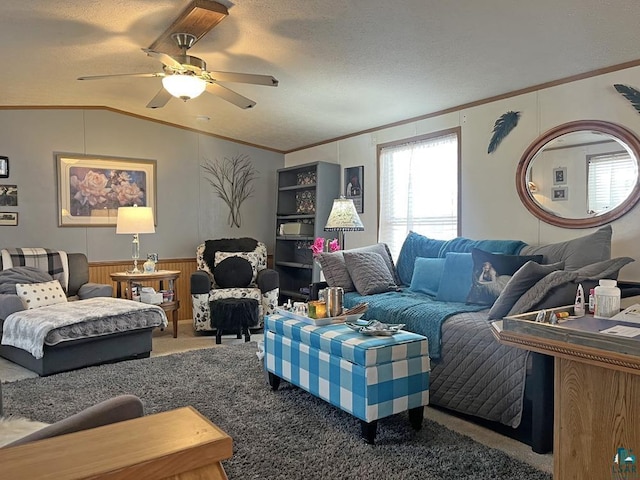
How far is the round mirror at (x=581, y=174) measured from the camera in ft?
10.7

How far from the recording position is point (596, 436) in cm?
145

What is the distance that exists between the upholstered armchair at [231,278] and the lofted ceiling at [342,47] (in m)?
1.71

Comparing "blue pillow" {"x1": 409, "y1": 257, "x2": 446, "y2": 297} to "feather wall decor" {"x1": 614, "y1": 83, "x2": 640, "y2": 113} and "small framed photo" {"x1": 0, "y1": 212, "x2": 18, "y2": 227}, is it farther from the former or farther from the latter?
"small framed photo" {"x1": 0, "y1": 212, "x2": 18, "y2": 227}

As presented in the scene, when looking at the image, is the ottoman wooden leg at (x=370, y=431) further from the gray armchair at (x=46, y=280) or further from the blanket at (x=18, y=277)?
the blanket at (x=18, y=277)

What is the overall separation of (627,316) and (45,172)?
539cm

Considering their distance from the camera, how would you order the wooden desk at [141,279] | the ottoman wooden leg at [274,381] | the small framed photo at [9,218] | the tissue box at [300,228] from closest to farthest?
the ottoman wooden leg at [274,381] → the wooden desk at [141,279] → the small framed photo at [9,218] → the tissue box at [300,228]

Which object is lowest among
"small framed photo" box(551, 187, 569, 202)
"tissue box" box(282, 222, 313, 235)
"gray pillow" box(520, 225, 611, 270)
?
"gray pillow" box(520, 225, 611, 270)

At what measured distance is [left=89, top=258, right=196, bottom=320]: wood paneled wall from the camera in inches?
213

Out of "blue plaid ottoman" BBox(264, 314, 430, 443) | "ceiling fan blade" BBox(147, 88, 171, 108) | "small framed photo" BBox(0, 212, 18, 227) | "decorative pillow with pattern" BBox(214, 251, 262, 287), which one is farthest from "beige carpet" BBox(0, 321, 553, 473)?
"ceiling fan blade" BBox(147, 88, 171, 108)

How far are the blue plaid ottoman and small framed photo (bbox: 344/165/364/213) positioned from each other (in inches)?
108

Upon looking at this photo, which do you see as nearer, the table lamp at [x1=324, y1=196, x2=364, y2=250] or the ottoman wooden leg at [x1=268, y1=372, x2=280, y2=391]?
the ottoman wooden leg at [x1=268, y1=372, x2=280, y2=391]

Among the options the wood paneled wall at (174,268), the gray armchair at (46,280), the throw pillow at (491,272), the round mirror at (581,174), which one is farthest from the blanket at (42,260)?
the round mirror at (581,174)

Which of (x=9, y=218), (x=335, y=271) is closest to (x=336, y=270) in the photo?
(x=335, y=271)

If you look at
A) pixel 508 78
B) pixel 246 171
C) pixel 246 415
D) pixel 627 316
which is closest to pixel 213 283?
pixel 246 171
